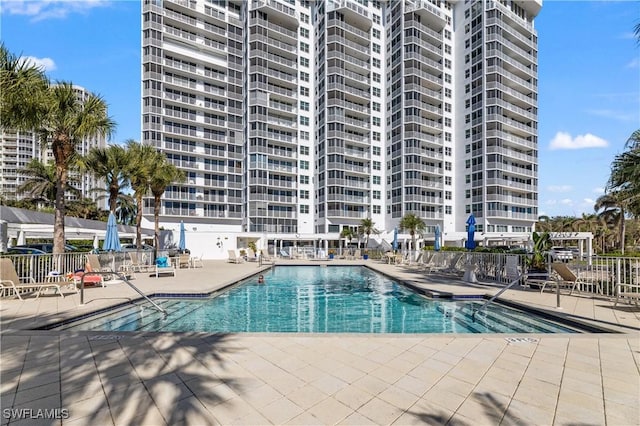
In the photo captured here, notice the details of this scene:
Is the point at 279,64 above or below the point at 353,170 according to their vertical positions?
above

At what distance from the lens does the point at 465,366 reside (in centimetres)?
466

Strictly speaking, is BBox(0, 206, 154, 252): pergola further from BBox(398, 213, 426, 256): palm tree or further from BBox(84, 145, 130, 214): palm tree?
BBox(398, 213, 426, 256): palm tree

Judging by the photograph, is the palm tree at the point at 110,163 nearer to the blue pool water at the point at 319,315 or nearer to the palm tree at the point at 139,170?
the palm tree at the point at 139,170

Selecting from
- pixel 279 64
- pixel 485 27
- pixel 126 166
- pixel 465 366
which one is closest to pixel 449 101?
pixel 485 27

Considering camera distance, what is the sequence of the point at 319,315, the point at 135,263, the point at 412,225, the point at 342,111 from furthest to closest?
the point at 342,111 → the point at 412,225 → the point at 135,263 → the point at 319,315

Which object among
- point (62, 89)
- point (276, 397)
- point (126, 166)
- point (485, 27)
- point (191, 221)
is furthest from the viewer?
point (485, 27)

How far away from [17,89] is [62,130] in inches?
167

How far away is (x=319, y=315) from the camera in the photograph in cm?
989

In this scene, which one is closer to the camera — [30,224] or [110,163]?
[30,224]

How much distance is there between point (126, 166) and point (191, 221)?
2716 centimetres

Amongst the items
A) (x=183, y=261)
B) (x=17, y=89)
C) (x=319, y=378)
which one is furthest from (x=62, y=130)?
(x=319, y=378)

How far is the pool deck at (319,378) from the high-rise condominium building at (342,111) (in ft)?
134

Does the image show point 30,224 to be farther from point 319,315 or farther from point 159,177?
point 319,315

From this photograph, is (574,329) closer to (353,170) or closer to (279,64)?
(353,170)
